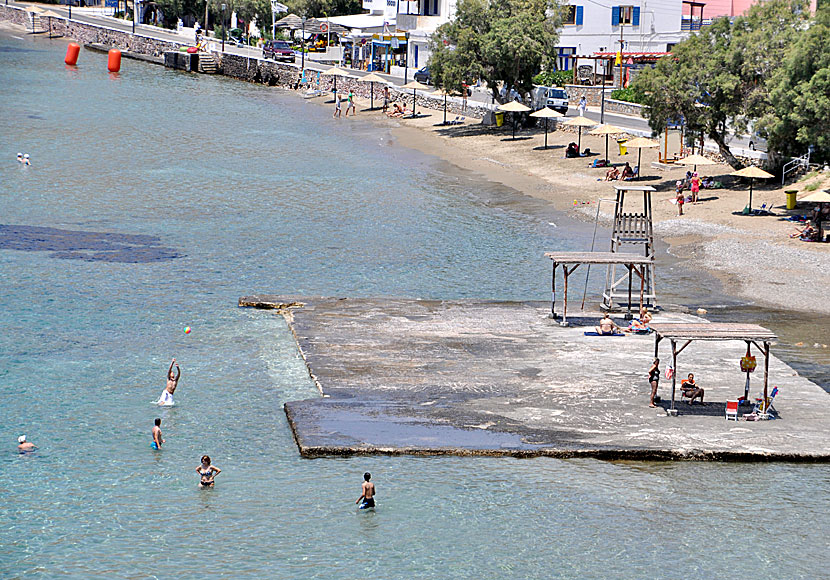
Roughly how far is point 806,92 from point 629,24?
5500cm

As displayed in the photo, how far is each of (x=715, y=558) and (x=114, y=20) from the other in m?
161

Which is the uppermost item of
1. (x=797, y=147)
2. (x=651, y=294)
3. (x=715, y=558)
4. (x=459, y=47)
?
(x=459, y=47)

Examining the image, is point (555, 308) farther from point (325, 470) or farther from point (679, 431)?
point (325, 470)

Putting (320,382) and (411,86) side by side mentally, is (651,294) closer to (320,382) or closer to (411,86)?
(320,382)

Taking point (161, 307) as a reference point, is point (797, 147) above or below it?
above

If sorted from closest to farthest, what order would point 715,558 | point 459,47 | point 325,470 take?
point 715,558 → point 325,470 → point 459,47

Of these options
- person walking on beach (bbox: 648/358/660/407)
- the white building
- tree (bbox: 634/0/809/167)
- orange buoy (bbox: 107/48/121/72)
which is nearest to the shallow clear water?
person walking on beach (bbox: 648/358/660/407)

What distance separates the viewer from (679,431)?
1148 inches

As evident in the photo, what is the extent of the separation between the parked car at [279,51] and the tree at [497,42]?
152 feet

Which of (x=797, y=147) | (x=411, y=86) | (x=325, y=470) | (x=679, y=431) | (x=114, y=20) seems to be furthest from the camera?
(x=114, y=20)

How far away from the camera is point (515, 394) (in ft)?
104

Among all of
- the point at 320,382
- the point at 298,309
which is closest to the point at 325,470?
the point at 320,382

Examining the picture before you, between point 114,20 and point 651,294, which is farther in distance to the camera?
point 114,20

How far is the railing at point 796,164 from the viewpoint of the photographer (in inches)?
2304
